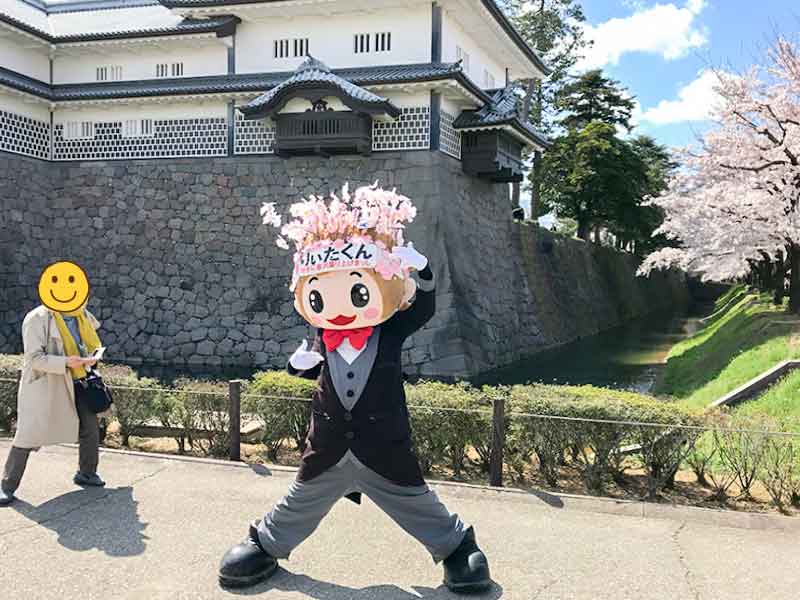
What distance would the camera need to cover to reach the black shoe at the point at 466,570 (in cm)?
400

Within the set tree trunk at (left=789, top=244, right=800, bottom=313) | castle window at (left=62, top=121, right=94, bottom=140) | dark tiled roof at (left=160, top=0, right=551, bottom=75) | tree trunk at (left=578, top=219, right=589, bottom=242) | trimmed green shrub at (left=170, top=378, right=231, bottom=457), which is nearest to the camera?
trimmed green shrub at (left=170, top=378, right=231, bottom=457)

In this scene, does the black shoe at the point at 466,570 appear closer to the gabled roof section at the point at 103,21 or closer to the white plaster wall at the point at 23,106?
the gabled roof section at the point at 103,21

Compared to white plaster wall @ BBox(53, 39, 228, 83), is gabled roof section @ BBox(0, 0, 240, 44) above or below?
above

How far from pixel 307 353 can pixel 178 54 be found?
1654 centimetres

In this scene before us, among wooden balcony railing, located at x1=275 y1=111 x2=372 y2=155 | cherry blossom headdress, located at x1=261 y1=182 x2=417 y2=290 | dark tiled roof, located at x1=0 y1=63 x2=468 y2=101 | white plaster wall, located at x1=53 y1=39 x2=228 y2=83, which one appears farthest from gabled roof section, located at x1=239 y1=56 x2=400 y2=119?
cherry blossom headdress, located at x1=261 y1=182 x2=417 y2=290

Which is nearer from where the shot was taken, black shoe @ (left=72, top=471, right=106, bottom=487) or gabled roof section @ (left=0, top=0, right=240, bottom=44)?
black shoe @ (left=72, top=471, right=106, bottom=487)

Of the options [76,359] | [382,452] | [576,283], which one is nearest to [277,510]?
[382,452]

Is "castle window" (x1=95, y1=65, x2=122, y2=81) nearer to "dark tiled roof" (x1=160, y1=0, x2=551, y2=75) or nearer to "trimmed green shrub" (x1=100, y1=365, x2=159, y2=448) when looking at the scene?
"dark tiled roof" (x1=160, y1=0, x2=551, y2=75)

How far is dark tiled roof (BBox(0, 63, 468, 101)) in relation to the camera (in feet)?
51.8

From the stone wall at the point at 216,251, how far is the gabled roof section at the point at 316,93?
1.66m

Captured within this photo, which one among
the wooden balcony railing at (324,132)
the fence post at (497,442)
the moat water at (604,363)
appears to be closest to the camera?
the fence post at (497,442)

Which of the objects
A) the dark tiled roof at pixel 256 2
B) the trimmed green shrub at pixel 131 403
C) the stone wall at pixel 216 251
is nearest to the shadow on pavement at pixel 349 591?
the trimmed green shrub at pixel 131 403

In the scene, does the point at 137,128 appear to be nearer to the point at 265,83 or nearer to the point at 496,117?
the point at 265,83

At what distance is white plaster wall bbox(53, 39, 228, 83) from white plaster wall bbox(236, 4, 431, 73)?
0.88m
